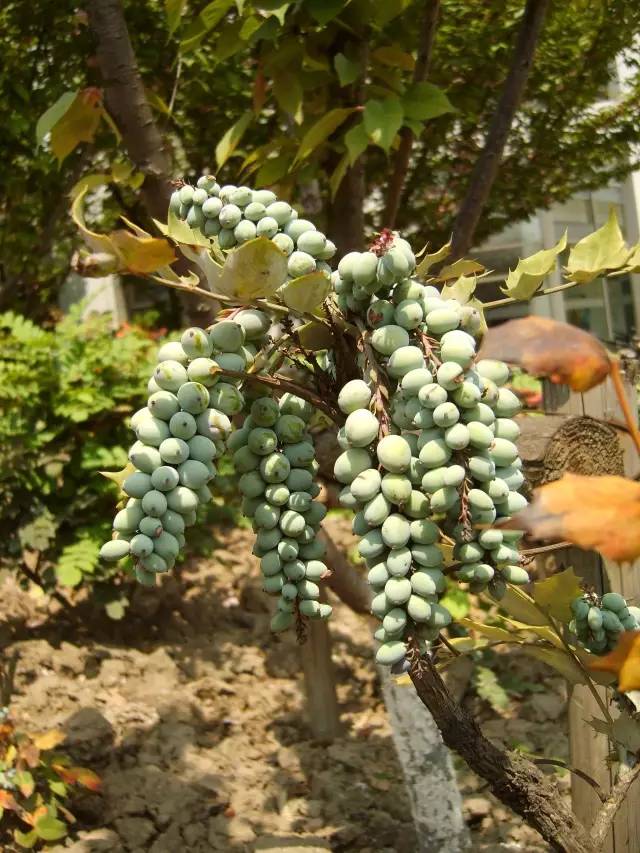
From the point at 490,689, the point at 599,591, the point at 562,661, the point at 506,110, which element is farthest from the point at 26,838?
the point at 506,110

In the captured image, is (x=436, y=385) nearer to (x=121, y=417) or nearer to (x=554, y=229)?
(x=121, y=417)

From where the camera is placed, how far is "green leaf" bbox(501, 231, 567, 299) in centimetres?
101

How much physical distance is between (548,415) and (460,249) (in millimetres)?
784

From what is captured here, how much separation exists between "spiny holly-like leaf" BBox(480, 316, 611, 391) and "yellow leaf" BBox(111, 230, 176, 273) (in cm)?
39

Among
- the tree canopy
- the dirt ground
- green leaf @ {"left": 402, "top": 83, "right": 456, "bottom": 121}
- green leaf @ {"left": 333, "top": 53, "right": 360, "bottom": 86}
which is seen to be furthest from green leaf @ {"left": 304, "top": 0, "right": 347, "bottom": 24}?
the dirt ground

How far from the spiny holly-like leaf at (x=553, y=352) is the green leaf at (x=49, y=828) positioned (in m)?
2.12

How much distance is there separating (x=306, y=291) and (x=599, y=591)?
120 centimetres

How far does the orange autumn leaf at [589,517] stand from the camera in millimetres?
739

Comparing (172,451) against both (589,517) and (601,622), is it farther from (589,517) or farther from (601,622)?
(601,622)

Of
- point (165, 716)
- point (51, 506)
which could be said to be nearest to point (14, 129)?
point (51, 506)

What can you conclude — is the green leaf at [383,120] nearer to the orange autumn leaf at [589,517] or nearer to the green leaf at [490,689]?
the orange autumn leaf at [589,517]

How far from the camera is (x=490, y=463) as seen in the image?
2.85 ft

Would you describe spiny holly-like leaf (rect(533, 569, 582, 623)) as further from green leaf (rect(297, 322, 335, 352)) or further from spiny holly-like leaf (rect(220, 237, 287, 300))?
spiny holly-like leaf (rect(220, 237, 287, 300))

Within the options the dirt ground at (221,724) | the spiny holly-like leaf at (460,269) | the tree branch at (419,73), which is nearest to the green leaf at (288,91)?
the tree branch at (419,73)
